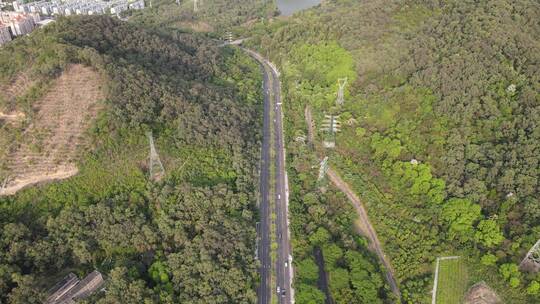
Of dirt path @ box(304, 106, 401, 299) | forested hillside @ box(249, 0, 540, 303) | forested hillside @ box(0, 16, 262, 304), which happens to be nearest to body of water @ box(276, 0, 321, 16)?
forested hillside @ box(249, 0, 540, 303)

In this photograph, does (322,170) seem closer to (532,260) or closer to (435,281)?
(435,281)

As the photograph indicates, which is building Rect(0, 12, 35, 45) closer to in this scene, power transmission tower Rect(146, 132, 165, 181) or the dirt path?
power transmission tower Rect(146, 132, 165, 181)

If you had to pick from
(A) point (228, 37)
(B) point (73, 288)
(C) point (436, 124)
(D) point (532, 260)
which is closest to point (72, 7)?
(A) point (228, 37)

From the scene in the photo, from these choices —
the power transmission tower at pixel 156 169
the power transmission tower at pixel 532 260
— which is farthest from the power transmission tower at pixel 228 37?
the power transmission tower at pixel 532 260

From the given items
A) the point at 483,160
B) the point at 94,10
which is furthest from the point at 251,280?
the point at 94,10

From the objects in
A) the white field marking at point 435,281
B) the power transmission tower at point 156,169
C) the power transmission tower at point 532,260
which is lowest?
the white field marking at point 435,281

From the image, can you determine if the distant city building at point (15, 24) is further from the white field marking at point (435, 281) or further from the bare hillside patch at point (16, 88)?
the white field marking at point (435, 281)

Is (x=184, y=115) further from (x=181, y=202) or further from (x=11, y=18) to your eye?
(x=11, y=18)
